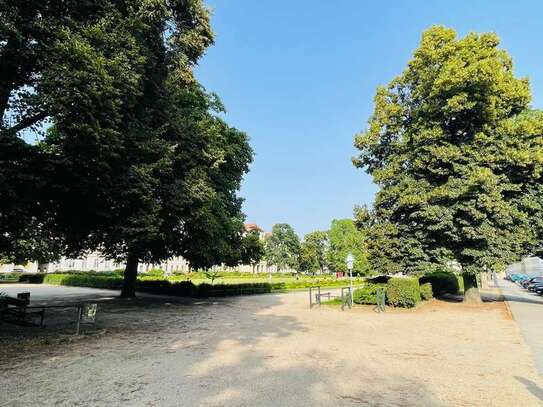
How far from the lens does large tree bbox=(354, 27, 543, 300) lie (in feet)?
61.4

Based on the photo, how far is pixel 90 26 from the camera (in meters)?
11.5

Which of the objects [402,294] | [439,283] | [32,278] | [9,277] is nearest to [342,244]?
[439,283]

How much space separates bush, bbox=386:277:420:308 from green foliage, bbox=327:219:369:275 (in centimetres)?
4934

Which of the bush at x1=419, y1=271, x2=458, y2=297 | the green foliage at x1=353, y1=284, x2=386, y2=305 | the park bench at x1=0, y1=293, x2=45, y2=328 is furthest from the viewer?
the bush at x1=419, y1=271, x2=458, y2=297

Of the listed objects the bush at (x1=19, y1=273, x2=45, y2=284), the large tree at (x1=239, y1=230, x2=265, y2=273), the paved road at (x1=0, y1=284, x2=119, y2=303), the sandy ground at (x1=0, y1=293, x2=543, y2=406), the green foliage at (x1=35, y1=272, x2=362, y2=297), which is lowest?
the sandy ground at (x1=0, y1=293, x2=543, y2=406)

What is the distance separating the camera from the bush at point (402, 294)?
1973 cm

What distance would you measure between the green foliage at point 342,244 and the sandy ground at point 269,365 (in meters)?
58.2

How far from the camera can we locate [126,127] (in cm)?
1298

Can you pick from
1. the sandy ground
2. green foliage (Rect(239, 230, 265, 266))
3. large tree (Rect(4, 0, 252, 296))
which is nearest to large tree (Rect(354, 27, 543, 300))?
the sandy ground

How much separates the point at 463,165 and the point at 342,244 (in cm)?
5626

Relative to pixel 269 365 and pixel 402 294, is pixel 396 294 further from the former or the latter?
pixel 269 365

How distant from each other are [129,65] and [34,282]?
138ft

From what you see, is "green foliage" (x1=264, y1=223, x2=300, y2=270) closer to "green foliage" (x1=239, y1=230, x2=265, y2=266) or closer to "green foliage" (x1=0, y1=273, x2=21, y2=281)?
"green foliage" (x1=0, y1=273, x2=21, y2=281)

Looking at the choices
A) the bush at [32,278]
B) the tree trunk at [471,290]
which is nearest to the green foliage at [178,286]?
the bush at [32,278]
